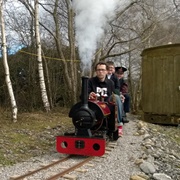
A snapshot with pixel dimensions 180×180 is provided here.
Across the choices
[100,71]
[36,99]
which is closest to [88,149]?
[100,71]

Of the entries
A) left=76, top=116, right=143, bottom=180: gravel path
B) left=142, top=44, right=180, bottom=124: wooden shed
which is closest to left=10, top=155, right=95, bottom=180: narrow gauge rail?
left=76, top=116, right=143, bottom=180: gravel path

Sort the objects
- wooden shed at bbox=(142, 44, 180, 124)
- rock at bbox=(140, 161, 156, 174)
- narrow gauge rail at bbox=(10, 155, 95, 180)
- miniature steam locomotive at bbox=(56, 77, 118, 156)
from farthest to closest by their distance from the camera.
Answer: wooden shed at bbox=(142, 44, 180, 124) < miniature steam locomotive at bbox=(56, 77, 118, 156) < rock at bbox=(140, 161, 156, 174) < narrow gauge rail at bbox=(10, 155, 95, 180)

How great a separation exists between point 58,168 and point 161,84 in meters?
6.65

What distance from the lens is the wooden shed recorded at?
9.67m

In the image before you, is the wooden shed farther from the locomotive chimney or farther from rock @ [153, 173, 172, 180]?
rock @ [153, 173, 172, 180]

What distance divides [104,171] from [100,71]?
2.10 m

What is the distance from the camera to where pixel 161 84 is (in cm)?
1000

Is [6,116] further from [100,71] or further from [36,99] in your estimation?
[100,71]

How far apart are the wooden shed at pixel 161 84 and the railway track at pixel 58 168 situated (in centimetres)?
572

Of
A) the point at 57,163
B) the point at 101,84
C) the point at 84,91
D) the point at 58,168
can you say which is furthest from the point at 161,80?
the point at 58,168

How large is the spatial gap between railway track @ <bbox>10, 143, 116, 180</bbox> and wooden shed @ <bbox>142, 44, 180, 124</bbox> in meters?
5.72

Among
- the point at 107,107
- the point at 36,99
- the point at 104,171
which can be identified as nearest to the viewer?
the point at 104,171

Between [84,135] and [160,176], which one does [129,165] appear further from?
[84,135]

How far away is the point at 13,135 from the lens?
6348 millimetres
